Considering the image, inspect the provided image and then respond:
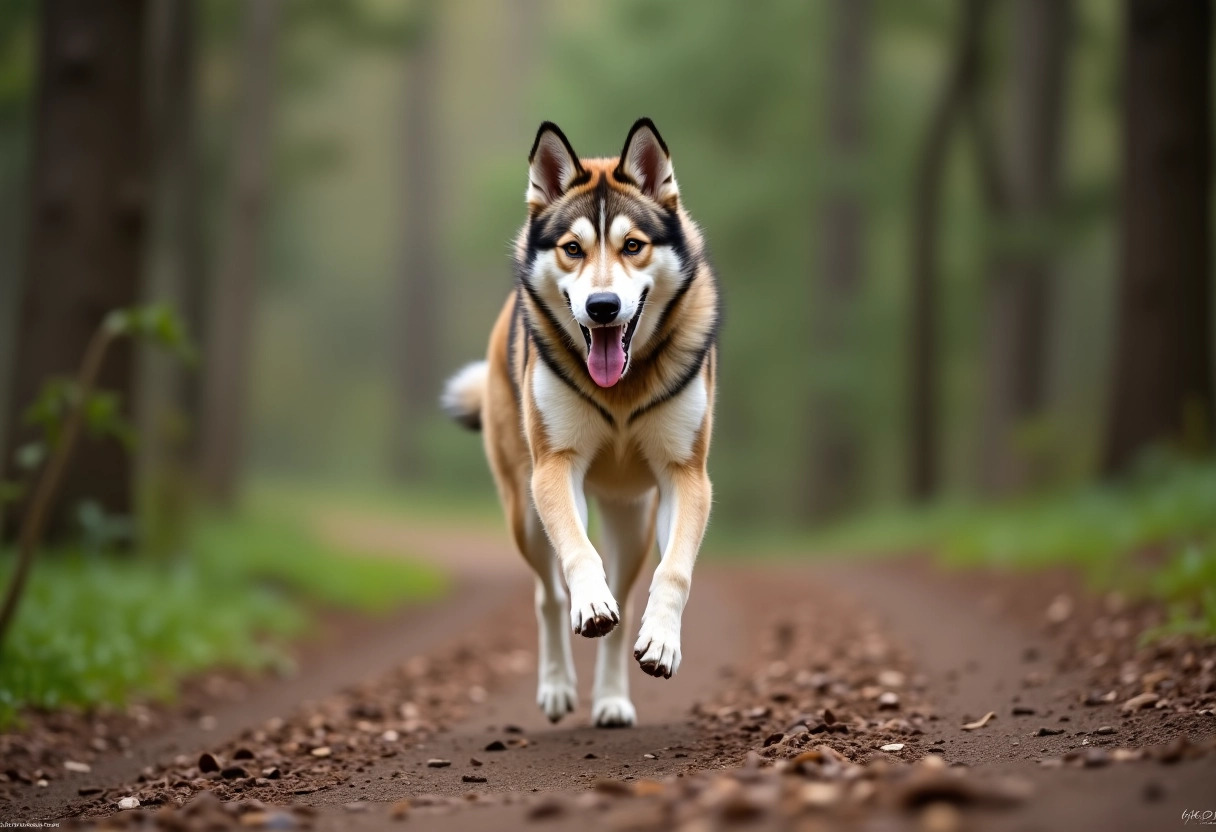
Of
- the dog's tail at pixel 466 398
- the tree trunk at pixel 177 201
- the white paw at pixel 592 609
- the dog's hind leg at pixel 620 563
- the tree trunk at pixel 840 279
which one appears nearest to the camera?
the white paw at pixel 592 609

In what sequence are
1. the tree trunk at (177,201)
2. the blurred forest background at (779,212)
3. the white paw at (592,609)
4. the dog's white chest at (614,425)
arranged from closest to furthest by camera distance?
the white paw at (592,609) < the dog's white chest at (614,425) < the blurred forest background at (779,212) < the tree trunk at (177,201)

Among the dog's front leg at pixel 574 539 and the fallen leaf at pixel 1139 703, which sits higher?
the dog's front leg at pixel 574 539

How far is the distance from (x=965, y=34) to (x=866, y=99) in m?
4.79

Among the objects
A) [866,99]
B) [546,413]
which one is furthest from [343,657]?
[866,99]

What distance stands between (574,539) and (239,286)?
1403 centimetres

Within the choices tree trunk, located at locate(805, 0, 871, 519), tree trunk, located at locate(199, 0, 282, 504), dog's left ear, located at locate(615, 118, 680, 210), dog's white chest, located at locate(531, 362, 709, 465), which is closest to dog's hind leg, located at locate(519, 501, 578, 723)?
dog's white chest, located at locate(531, 362, 709, 465)

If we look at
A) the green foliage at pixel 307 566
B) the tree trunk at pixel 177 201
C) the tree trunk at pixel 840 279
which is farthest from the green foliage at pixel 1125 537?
the tree trunk at pixel 177 201

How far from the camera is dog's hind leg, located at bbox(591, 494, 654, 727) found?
5355 millimetres

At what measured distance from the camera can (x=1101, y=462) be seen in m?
11.1

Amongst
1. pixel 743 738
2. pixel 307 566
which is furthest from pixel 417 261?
pixel 743 738

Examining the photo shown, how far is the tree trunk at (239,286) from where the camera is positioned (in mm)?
16938

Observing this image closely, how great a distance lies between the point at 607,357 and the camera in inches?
179

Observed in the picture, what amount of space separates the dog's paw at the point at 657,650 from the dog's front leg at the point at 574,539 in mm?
133

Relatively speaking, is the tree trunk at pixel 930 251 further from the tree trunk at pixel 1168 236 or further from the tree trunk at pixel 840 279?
the tree trunk at pixel 1168 236
